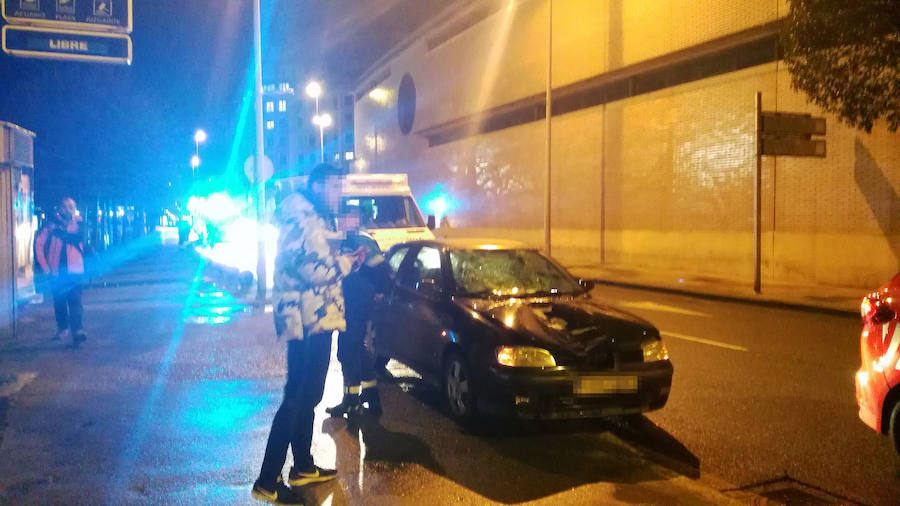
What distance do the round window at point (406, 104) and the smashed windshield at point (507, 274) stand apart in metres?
34.7

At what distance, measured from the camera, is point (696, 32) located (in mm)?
21172

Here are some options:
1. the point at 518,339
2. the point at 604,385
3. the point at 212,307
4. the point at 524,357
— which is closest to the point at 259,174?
the point at 212,307

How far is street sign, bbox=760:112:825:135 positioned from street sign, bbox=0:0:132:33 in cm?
1192

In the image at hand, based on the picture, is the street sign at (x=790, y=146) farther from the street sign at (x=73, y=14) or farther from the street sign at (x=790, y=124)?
the street sign at (x=73, y=14)

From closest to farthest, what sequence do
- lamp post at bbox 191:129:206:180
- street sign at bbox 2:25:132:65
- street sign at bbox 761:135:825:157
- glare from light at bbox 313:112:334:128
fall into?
street sign at bbox 2:25:132:65 < street sign at bbox 761:135:825:157 < glare from light at bbox 313:112:334:128 < lamp post at bbox 191:129:206:180

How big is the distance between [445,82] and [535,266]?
1215 inches

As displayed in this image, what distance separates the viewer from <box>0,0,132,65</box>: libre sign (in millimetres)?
9961

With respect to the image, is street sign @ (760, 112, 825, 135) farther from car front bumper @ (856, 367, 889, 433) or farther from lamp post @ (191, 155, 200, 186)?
lamp post @ (191, 155, 200, 186)

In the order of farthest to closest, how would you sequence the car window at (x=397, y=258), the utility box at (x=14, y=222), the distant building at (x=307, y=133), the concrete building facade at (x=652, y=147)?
the distant building at (x=307, y=133) → the concrete building facade at (x=652, y=147) → the utility box at (x=14, y=222) → the car window at (x=397, y=258)

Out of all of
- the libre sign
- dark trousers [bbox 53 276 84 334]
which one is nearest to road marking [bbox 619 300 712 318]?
dark trousers [bbox 53 276 84 334]

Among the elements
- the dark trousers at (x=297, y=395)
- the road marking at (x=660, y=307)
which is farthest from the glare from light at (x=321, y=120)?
the dark trousers at (x=297, y=395)

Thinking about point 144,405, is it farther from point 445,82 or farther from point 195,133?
point 195,133

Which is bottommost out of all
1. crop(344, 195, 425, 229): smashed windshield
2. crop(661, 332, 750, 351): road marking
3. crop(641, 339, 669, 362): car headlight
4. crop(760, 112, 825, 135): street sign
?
crop(661, 332, 750, 351): road marking

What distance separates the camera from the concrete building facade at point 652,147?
1778 centimetres
